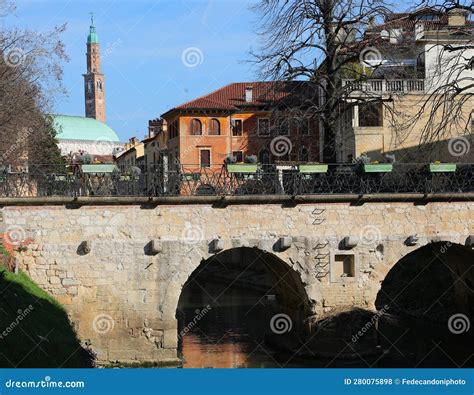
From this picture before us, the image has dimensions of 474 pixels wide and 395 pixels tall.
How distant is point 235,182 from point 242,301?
16456 millimetres

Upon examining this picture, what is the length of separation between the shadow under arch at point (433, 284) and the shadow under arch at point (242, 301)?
4719 mm

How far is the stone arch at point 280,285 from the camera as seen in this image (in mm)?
24594

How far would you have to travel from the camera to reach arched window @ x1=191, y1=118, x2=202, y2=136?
58125mm

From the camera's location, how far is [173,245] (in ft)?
80.6

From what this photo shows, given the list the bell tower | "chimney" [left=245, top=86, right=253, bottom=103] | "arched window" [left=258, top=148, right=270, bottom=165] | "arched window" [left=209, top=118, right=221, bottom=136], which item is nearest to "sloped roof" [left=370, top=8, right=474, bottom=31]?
"arched window" [left=258, top=148, right=270, bottom=165]

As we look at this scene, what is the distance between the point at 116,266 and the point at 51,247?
1.84 m

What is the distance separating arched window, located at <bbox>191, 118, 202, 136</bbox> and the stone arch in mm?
29549

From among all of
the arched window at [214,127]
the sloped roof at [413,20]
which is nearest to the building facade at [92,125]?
the arched window at [214,127]

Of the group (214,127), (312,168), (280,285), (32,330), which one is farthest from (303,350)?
(214,127)

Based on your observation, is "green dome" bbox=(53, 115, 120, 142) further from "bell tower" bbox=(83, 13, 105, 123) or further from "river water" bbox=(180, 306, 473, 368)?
"river water" bbox=(180, 306, 473, 368)

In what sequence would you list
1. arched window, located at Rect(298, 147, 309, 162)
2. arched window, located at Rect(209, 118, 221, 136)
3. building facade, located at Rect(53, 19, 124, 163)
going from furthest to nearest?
building facade, located at Rect(53, 19, 124, 163) → arched window, located at Rect(209, 118, 221, 136) → arched window, located at Rect(298, 147, 309, 162)

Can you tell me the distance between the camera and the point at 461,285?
3136 cm

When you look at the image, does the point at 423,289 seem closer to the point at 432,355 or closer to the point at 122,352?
the point at 432,355

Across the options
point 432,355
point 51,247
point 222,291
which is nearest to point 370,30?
point 432,355
